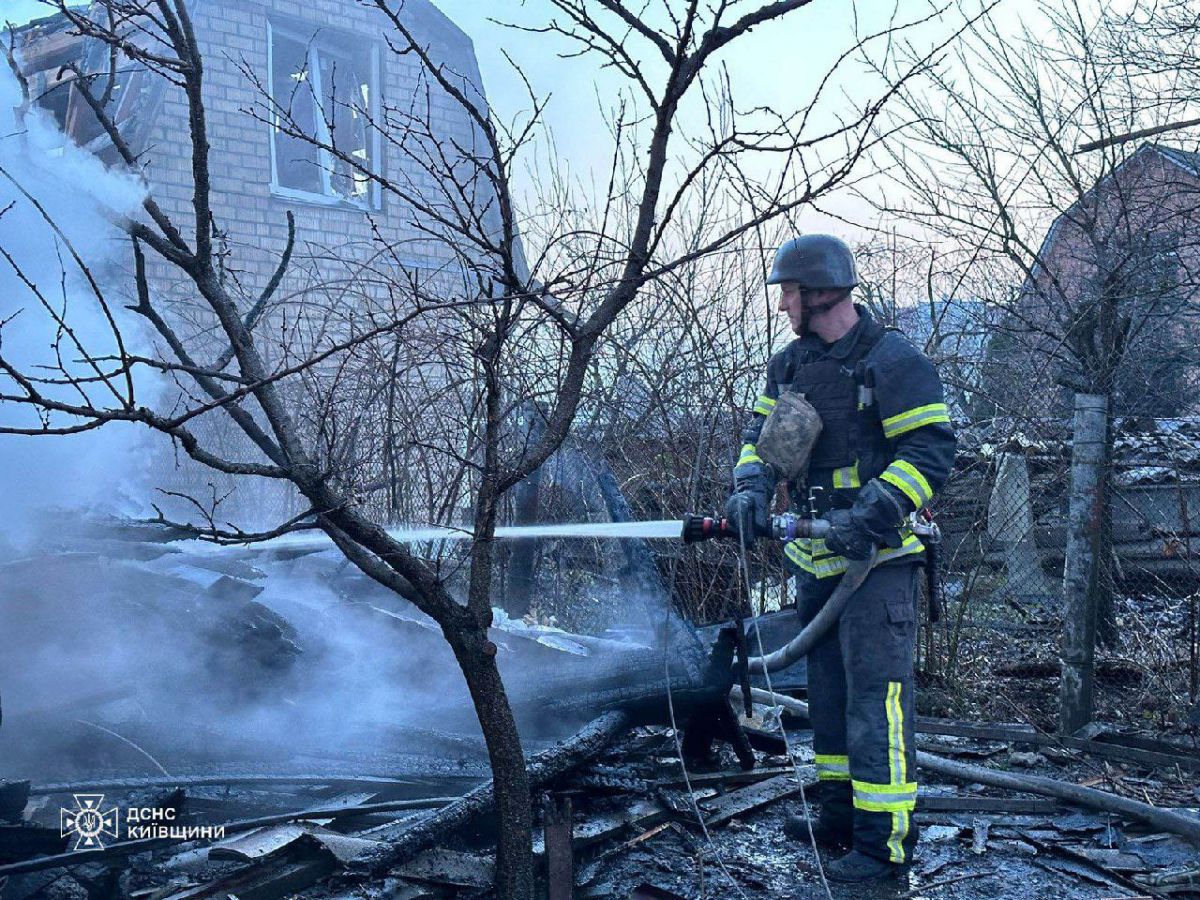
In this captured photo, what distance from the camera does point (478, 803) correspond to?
3750mm

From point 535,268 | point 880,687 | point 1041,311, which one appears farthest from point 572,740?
point 1041,311

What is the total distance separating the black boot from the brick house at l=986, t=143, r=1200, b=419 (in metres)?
3.40

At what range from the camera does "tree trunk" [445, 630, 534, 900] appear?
10.0 ft

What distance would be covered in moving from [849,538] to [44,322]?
465 cm

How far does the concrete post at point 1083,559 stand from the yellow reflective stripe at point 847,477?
2.16 metres

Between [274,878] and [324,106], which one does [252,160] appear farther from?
[274,878]

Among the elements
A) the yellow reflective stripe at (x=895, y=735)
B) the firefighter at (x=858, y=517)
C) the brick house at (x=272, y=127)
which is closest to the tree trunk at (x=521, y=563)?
the firefighter at (x=858, y=517)

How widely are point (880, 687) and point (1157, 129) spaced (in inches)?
224

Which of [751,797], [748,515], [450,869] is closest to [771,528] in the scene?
[748,515]

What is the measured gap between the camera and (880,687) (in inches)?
149

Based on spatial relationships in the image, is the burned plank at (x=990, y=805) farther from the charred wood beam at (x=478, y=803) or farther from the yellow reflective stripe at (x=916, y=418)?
the yellow reflective stripe at (x=916, y=418)

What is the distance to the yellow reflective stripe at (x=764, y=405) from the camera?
4305 mm

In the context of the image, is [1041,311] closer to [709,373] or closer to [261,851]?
[709,373]

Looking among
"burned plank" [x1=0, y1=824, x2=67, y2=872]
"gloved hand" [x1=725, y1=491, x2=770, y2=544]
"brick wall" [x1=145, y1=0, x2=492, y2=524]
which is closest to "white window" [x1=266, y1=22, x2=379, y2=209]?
"brick wall" [x1=145, y1=0, x2=492, y2=524]
